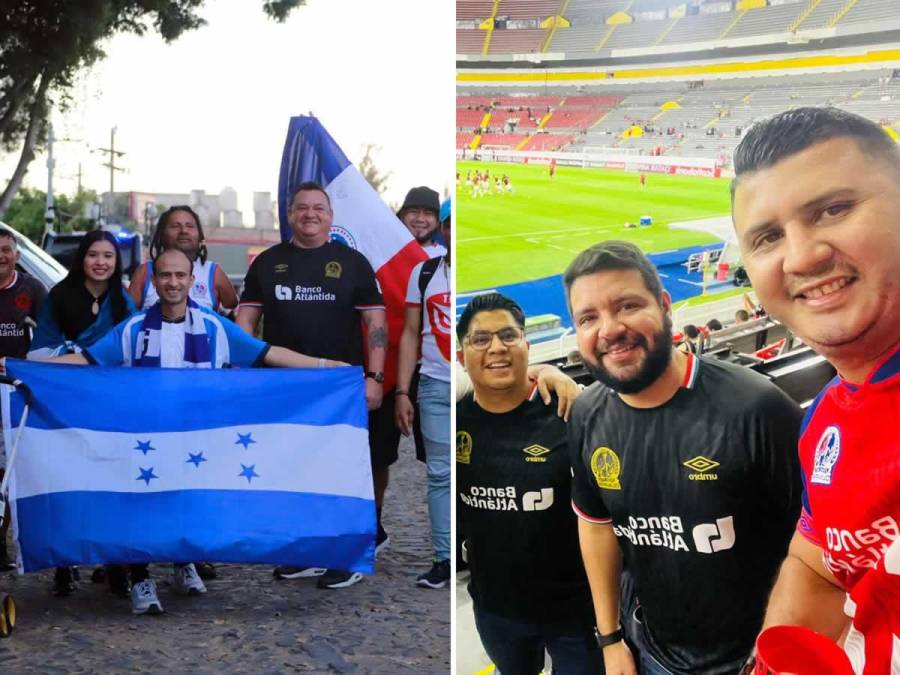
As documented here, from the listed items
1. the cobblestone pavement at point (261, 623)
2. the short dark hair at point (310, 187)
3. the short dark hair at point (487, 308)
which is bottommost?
the cobblestone pavement at point (261, 623)

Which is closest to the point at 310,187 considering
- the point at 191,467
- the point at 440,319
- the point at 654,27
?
the point at 440,319

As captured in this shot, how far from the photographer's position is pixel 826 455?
8.24 feet

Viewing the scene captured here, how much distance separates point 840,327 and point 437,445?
1956 millimetres

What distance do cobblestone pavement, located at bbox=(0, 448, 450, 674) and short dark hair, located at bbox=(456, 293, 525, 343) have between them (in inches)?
50.4

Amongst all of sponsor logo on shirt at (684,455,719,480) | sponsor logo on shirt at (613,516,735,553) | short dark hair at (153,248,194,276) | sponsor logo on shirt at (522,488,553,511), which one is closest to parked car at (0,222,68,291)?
short dark hair at (153,248,194,276)

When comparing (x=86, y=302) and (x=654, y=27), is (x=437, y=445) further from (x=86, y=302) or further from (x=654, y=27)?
(x=654, y=27)

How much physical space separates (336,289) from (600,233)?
1.54m

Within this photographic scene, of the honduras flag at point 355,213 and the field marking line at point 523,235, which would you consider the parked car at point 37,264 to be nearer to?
the honduras flag at point 355,213

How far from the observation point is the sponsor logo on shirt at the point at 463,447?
3227 mm

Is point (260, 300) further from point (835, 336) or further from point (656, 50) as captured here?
point (835, 336)

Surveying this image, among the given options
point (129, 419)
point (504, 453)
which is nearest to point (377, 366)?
point (129, 419)

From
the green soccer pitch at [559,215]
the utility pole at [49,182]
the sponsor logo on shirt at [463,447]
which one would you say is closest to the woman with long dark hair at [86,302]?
the utility pole at [49,182]

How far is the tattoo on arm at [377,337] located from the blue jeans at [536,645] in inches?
49.1

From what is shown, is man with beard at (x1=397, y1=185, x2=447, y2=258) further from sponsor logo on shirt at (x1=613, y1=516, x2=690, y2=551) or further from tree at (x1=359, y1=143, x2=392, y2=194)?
sponsor logo on shirt at (x1=613, y1=516, x2=690, y2=551)
